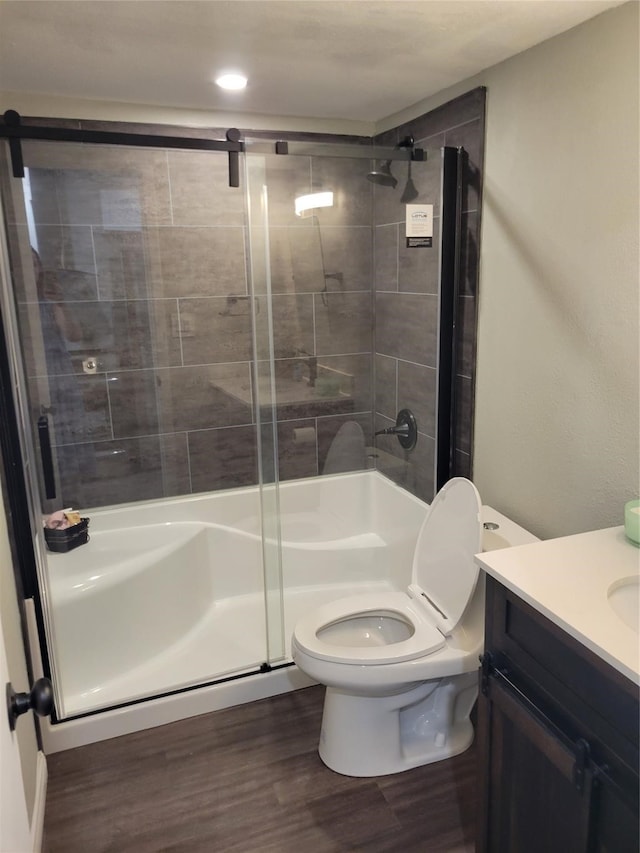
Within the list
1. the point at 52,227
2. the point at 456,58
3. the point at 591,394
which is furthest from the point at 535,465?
the point at 52,227

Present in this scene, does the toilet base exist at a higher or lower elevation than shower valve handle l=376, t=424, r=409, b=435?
lower

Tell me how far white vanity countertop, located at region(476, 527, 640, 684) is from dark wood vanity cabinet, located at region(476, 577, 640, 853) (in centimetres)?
4

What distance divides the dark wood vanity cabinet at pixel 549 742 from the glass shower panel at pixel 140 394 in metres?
1.24

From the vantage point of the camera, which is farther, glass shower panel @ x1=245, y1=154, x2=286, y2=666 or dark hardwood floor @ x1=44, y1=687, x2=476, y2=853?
glass shower panel @ x1=245, y1=154, x2=286, y2=666

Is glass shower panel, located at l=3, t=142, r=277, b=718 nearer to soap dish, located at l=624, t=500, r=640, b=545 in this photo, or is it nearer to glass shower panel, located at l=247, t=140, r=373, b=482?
glass shower panel, located at l=247, t=140, r=373, b=482

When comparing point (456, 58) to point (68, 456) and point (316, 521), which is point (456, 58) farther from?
point (68, 456)

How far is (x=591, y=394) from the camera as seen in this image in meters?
1.84

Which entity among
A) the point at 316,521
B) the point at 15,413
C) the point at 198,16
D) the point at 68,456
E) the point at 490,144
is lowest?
the point at 316,521

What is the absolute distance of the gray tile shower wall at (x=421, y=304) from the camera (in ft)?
7.69

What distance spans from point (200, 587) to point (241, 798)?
1.02 meters

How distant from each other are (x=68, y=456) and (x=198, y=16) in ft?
6.28

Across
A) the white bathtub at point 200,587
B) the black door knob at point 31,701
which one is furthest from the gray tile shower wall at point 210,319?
the black door knob at point 31,701

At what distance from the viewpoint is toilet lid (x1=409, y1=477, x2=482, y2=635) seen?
200 cm

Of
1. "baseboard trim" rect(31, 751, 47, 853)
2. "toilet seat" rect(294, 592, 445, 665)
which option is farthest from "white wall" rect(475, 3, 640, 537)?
"baseboard trim" rect(31, 751, 47, 853)
